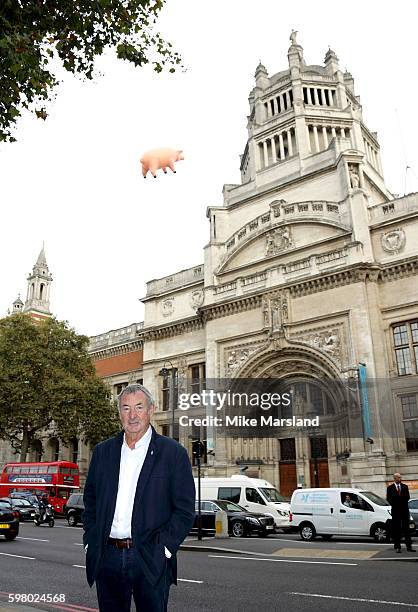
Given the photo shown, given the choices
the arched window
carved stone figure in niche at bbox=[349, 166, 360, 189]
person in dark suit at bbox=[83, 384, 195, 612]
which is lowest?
person in dark suit at bbox=[83, 384, 195, 612]

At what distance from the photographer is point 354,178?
3275 centimetres

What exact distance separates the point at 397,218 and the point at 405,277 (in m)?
3.64

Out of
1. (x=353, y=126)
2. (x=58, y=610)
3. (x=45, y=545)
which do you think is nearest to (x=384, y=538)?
(x=45, y=545)

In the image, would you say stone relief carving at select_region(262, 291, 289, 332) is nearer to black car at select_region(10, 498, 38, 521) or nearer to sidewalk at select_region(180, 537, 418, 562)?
sidewalk at select_region(180, 537, 418, 562)

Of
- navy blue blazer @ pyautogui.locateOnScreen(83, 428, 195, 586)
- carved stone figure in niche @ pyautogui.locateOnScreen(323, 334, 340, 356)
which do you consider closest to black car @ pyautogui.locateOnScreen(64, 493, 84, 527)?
carved stone figure in niche @ pyautogui.locateOnScreen(323, 334, 340, 356)

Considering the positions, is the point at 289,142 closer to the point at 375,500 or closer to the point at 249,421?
the point at 249,421

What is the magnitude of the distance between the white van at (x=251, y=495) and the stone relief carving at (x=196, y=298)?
16.1 m

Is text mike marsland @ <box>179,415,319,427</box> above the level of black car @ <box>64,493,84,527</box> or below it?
above

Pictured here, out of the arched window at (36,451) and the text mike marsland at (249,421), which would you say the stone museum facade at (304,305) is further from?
the arched window at (36,451)

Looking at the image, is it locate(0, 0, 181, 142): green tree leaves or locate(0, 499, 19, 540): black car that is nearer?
locate(0, 0, 181, 142): green tree leaves

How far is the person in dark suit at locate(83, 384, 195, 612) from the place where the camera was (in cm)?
360

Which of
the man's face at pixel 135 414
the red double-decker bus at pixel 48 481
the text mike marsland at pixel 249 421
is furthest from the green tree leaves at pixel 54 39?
the red double-decker bus at pixel 48 481

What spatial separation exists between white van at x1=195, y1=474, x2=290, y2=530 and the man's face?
19678mm

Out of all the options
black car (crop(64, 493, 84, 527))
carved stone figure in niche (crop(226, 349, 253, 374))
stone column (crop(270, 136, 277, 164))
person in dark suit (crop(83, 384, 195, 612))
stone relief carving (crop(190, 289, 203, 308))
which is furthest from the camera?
stone column (crop(270, 136, 277, 164))
